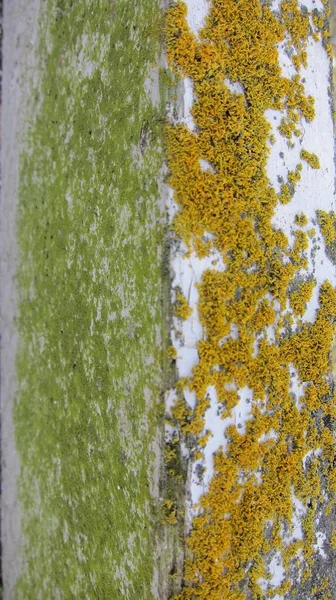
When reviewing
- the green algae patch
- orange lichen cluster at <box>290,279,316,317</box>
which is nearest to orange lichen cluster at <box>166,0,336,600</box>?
orange lichen cluster at <box>290,279,316,317</box>

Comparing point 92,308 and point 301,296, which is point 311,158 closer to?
point 301,296

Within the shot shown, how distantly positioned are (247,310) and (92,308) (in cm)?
73

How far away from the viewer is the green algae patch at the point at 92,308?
1.95m

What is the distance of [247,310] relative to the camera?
6.41ft

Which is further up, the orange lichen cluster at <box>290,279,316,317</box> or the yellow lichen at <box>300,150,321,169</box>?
the yellow lichen at <box>300,150,321,169</box>

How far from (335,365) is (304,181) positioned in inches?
29.0

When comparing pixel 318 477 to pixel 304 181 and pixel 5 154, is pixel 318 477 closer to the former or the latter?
pixel 304 181

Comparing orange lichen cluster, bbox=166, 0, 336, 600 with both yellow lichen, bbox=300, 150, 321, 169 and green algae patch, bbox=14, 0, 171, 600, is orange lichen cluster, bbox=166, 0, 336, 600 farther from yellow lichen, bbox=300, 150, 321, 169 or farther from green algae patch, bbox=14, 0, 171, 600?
green algae patch, bbox=14, 0, 171, 600

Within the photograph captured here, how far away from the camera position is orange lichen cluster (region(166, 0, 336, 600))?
185cm

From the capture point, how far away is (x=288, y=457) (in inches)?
82.5

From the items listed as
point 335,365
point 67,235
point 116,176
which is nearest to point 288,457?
point 335,365

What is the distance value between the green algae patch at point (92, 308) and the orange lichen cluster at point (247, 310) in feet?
0.46

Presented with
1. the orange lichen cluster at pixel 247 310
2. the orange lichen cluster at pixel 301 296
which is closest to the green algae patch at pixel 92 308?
the orange lichen cluster at pixel 247 310

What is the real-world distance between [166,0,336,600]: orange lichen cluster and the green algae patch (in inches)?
5.5
